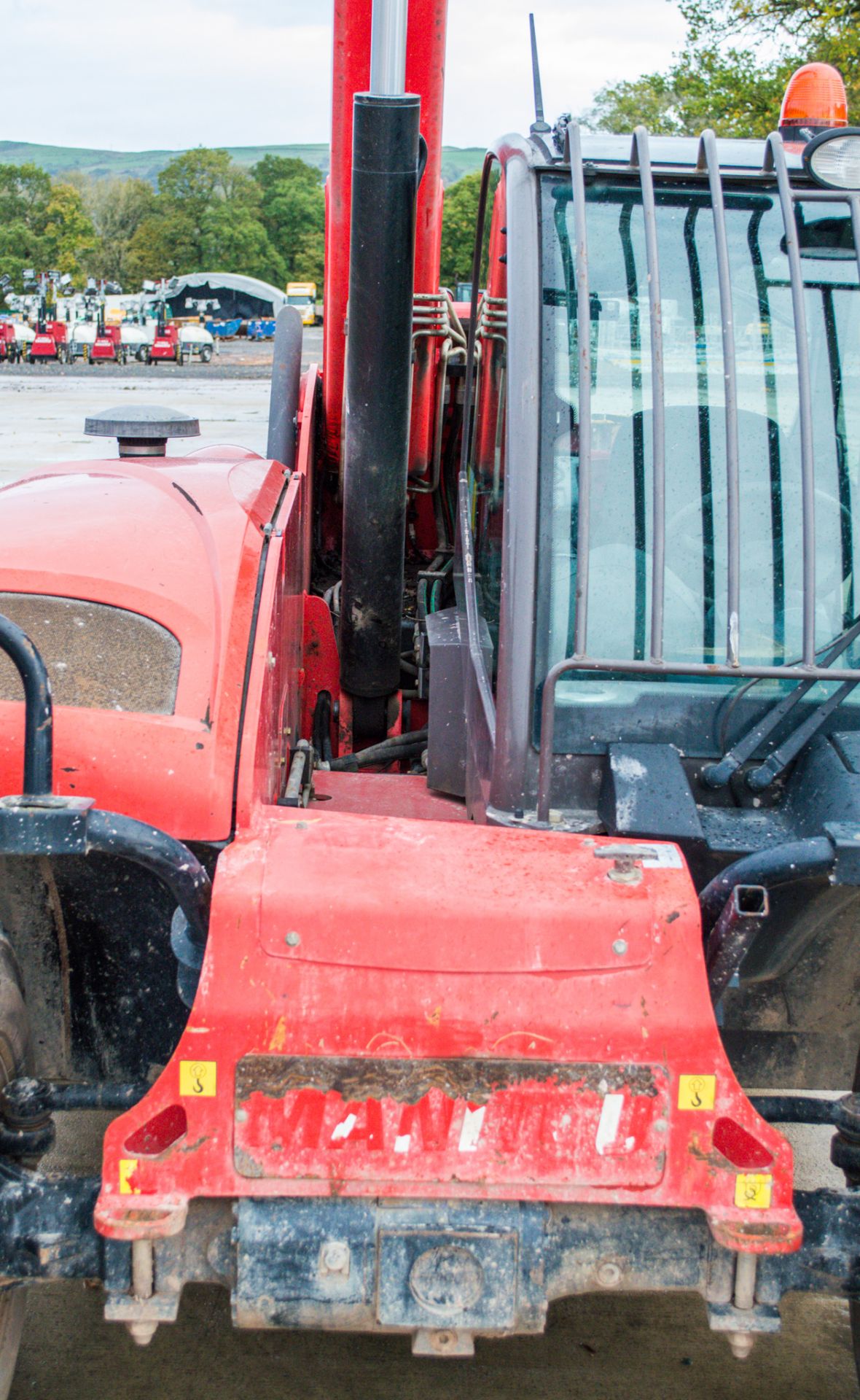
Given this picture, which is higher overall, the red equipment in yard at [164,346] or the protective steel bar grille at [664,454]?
the red equipment in yard at [164,346]

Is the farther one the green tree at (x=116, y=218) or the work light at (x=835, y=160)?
the green tree at (x=116, y=218)

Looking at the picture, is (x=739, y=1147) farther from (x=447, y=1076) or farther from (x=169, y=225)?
A: (x=169, y=225)

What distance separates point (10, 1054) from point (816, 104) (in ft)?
9.82

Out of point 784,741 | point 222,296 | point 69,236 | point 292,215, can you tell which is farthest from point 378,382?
point 292,215

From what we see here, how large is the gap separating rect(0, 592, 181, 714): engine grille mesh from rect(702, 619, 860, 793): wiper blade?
109 centimetres

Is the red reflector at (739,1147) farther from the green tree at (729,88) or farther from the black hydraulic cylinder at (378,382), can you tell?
the green tree at (729,88)

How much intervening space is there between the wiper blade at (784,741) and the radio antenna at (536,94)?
4.54 ft

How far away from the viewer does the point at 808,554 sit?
2.30m

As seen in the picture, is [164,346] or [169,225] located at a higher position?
[169,225]

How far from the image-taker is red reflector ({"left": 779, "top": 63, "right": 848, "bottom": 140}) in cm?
324

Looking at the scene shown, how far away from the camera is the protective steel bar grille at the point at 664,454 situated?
2258mm

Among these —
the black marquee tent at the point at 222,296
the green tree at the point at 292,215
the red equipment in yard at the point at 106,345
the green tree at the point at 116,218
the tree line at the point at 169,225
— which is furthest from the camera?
the green tree at the point at 292,215

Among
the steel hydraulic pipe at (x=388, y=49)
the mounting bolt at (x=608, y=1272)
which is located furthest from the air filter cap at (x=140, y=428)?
the mounting bolt at (x=608, y=1272)

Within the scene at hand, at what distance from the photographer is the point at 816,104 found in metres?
3.24
